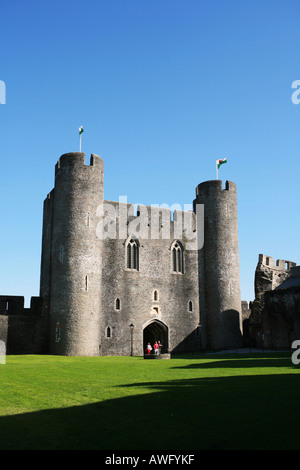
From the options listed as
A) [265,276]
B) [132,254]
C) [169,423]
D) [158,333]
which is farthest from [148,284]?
[169,423]

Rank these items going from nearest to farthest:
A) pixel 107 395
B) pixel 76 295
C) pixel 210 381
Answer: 1. pixel 107 395
2. pixel 210 381
3. pixel 76 295

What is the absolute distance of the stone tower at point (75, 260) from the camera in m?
32.3

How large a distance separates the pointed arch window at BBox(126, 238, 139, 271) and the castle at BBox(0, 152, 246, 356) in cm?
8

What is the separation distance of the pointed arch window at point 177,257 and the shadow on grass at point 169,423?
2893 cm

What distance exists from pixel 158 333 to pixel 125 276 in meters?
6.23

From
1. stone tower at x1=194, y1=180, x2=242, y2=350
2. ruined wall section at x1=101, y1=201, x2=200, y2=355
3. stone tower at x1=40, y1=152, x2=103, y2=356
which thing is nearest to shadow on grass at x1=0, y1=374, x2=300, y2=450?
stone tower at x1=40, y1=152, x2=103, y2=356

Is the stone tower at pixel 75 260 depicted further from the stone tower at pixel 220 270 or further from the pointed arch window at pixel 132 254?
the stone tower at pixel 220 270

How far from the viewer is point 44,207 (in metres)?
39.1

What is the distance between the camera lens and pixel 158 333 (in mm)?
38406
